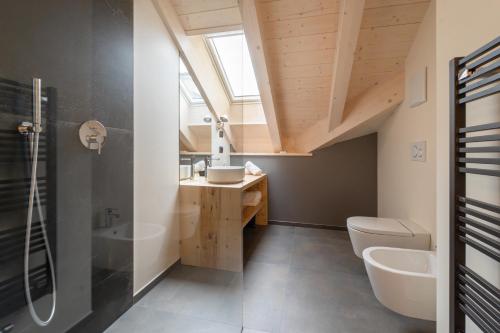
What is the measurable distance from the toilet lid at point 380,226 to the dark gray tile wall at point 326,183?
1.05 meters

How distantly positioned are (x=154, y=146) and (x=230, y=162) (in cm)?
80

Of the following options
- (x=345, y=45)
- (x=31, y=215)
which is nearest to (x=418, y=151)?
(x=345, y=45)

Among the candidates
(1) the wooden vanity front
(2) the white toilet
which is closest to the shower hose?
(1) the wooden vanity front

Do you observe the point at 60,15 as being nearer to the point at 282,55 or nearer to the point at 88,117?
the point at 88,117

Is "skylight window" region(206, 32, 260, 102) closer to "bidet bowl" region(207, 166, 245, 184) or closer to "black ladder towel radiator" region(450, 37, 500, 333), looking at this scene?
"bidet bowl" region(207, 166, 245, 184)

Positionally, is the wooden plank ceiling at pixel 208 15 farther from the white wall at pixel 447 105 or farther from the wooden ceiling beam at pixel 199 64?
the white wall at pixel 447 105

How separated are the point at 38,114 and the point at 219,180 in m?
1.33

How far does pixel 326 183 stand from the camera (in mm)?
3178

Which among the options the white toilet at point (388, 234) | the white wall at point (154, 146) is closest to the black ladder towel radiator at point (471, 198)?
the white toilet at point (388, 234)

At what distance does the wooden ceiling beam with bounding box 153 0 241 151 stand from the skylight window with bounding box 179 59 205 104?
1.4 inches

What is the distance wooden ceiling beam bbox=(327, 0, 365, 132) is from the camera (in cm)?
147

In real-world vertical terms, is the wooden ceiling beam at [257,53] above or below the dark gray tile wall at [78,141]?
above

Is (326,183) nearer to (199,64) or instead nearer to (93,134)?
(199,64)

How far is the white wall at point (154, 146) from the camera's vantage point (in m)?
1.61
